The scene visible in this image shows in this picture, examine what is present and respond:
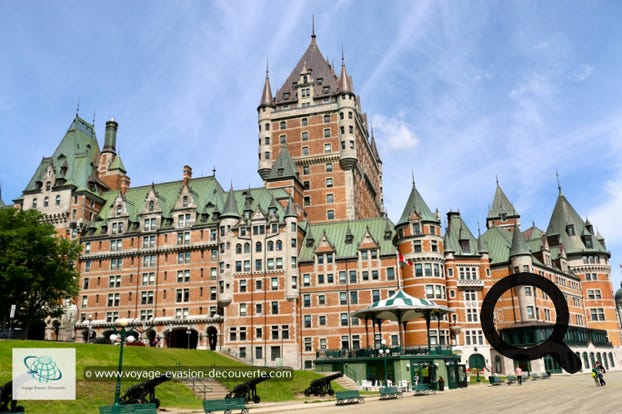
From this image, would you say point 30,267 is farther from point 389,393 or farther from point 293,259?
point 389,393

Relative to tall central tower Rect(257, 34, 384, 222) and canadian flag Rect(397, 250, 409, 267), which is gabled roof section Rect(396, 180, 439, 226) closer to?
canadian flag Rect(397, 250, 409, 267)

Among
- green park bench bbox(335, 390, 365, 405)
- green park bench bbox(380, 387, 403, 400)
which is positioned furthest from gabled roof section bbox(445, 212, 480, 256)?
green park bench bbox(335, 390, 365, 405)

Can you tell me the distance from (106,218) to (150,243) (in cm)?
1018

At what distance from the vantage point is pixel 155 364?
51531 mm

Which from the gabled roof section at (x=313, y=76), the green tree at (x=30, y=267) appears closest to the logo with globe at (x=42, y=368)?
the green tree at (x=30, y=267)

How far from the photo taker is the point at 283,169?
300 ft

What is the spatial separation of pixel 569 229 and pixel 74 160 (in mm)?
89570

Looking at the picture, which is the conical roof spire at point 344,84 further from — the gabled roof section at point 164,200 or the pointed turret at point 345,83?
the gabled roof section at point 164,200

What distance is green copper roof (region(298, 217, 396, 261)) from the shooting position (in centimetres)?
7956

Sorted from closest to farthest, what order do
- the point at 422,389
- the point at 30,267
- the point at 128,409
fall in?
the point at 128,409
the point at 422,389
the point at 30,267

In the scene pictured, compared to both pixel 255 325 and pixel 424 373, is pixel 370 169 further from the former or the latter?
pixel 424 373

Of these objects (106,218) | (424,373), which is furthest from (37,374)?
(106,218)

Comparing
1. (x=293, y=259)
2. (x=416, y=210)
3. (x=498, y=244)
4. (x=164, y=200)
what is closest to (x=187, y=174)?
(x=164, y=200)

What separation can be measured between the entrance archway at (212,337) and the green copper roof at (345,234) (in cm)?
1609
